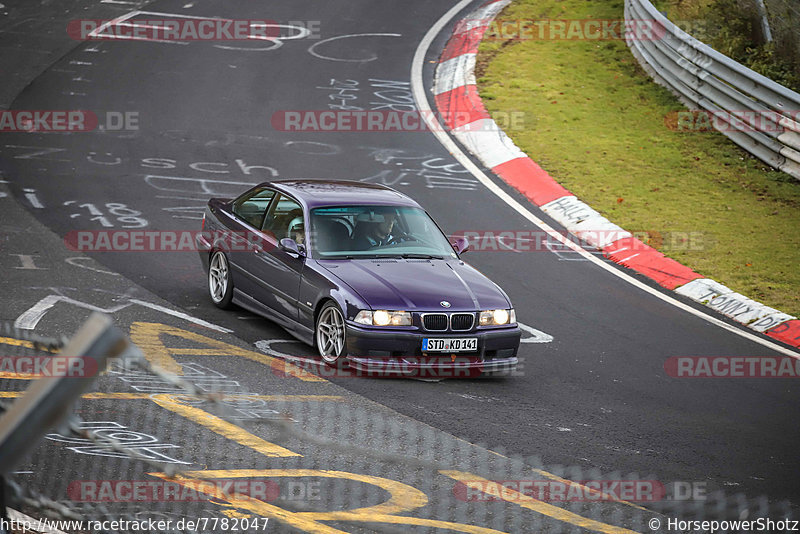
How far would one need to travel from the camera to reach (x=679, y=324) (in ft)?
36.5

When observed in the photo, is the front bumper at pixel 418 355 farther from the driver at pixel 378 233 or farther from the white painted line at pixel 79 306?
the white painted line at pixel 79 306

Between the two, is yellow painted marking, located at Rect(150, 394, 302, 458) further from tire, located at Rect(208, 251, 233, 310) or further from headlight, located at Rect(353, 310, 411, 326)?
tire, located at Rect(208, 251, 233, 310)

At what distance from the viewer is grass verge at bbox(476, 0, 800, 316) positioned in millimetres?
13281

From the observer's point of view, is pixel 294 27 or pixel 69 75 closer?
pixel 69 75

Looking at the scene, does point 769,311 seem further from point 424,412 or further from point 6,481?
point 6,481

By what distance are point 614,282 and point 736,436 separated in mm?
4413

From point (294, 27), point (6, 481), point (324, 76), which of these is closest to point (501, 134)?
point (324, 76)

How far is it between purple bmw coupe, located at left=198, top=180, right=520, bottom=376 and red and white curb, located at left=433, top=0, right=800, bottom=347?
350 centimetres

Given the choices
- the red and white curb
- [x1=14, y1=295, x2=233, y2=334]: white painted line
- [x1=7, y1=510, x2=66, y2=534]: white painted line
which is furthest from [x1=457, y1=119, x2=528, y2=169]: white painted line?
[x1=7, y1=510, x2=66, y2=534]: white painted line

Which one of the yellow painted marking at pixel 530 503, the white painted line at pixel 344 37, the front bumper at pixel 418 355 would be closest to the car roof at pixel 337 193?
the front bumper at pixel 418 355

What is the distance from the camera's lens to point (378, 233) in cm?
1014

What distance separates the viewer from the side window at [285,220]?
10.1 m

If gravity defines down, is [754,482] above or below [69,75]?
below

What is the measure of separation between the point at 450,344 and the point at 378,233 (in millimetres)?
1714
